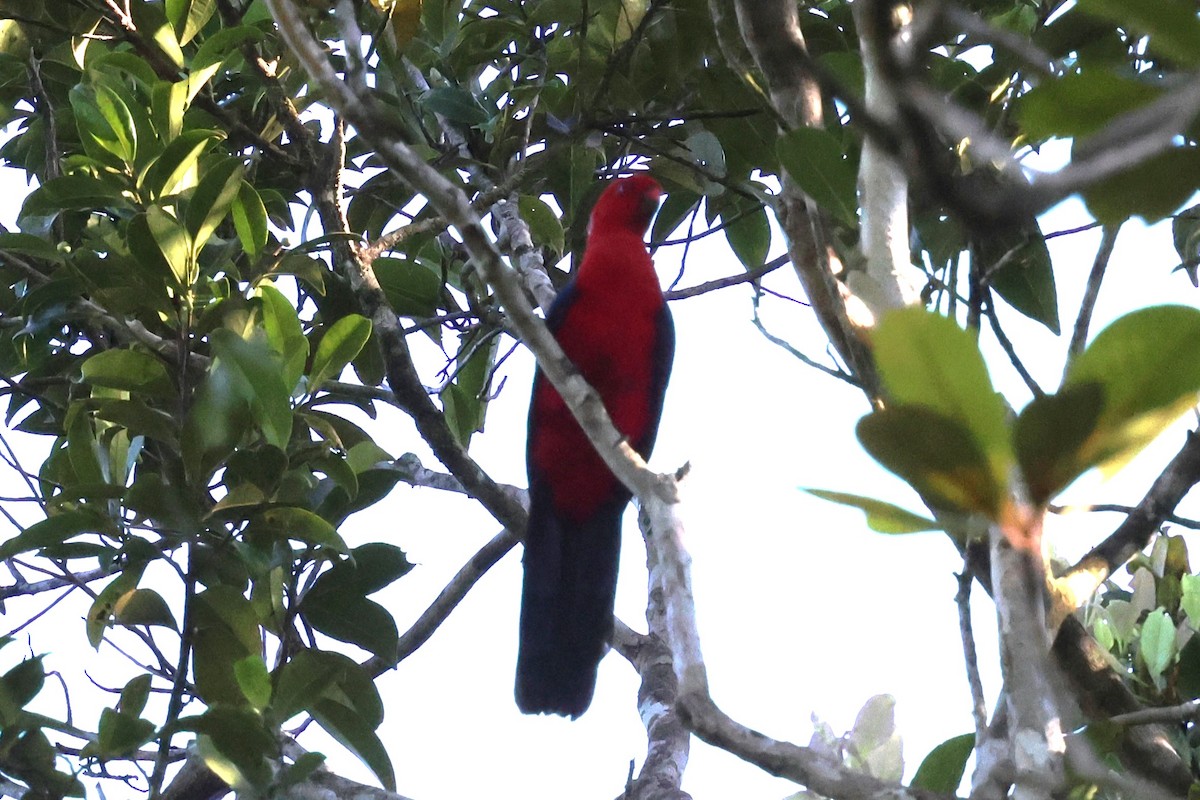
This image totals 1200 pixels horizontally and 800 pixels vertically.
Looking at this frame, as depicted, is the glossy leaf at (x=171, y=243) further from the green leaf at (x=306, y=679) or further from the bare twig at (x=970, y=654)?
the bare twig at (x=970, y=654)

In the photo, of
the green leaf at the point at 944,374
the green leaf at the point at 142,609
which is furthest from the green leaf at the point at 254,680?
the green leaf at the point at 944,374

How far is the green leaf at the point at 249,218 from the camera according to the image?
10.1ft

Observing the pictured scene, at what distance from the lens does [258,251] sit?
3.11 metres

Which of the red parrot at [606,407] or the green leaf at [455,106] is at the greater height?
the green leaf at [455,106]

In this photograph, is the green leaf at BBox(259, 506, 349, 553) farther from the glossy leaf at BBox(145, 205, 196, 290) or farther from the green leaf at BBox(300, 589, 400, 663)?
the glossy leaf at BBox(145, 205, 196, 290)

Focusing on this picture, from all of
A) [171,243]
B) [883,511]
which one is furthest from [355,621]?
[883,511]

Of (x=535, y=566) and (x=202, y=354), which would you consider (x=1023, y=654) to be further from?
(x=535, y=566)

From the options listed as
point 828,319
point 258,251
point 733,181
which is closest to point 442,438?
point 258,251

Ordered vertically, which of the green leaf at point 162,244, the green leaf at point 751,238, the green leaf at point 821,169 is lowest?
the green leaf at point 821,169

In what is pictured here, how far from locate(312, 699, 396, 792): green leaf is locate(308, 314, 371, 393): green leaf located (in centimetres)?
76

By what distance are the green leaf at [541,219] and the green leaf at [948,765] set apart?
7.70 feet

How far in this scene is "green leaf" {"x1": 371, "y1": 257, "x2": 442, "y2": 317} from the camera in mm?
3949

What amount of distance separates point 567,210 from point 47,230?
174 centimetres

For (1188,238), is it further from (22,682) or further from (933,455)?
(22,682)
